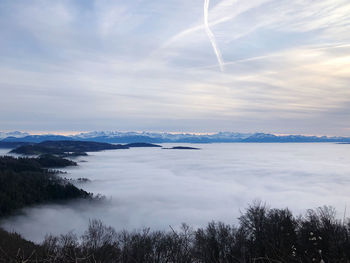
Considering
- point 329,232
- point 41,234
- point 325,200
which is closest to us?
point 329,232

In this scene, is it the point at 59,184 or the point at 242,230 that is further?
the point at 59,184

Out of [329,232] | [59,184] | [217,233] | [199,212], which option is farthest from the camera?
[199,212]

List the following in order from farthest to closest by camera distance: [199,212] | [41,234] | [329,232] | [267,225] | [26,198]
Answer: [199,212] < [26,198] < [41,234] < [267,225] < [329,232]

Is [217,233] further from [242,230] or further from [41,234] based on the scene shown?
[41,234]

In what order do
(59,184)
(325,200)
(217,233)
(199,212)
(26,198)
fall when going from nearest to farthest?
(217,233), (26,198), (59,184), (199,212), (325,200)

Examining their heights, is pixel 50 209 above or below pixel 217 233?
below

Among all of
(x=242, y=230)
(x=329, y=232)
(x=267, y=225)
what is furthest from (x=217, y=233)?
(x=329, y=232)

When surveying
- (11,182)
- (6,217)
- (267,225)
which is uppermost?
(267,225)

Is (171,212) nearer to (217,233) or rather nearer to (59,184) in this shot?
(59,184)

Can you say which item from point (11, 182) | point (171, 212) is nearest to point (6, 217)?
point (11, 182)
